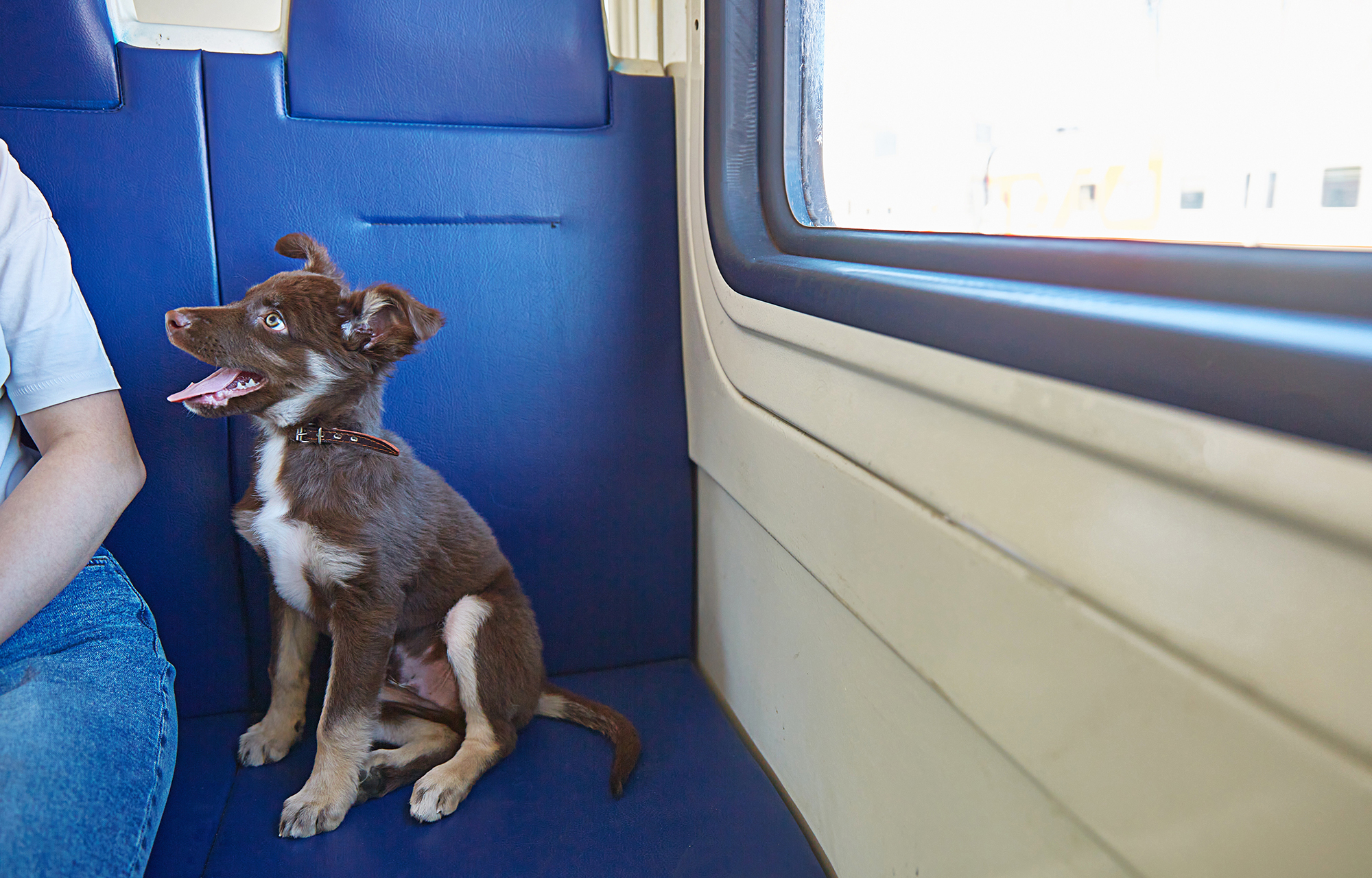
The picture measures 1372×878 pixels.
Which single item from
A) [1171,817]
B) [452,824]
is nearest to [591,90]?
[452,824]

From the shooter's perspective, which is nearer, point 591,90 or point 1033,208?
point 1033,208

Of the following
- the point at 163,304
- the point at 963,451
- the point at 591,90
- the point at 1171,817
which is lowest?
the point at 1171,817

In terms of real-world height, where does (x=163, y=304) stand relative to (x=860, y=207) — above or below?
below

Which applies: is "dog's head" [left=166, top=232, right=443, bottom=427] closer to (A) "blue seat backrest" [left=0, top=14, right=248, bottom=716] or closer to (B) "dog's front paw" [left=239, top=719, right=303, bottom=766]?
(A) "blue seat backrest" [left=0, top=14, right=248, bottom=716]

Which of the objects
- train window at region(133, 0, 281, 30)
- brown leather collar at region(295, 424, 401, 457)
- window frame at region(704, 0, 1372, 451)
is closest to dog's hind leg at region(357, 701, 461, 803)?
brown leather collar at region(295, 424, 401, 457)

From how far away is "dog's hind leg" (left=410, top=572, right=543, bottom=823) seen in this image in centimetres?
128

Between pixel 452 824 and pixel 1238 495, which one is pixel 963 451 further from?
pixel 452 824

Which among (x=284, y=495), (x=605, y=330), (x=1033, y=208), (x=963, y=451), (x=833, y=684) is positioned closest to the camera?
(x=963, y=451)

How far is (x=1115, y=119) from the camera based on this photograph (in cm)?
83

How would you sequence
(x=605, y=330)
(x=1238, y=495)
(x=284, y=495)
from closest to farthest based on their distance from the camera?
(x=1238, y=495), (x=284, y=495), (x=605, y=330)

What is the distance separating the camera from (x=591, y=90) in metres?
1.53

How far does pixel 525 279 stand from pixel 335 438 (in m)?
0.47

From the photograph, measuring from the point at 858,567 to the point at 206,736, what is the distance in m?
1.17

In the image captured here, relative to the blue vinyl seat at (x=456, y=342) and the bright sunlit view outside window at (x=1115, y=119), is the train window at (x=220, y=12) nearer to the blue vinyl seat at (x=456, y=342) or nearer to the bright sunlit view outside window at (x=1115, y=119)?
the blue vinyl seat at (x=456, y=342)
